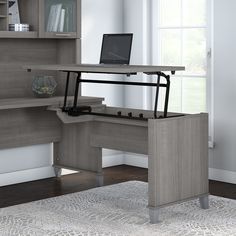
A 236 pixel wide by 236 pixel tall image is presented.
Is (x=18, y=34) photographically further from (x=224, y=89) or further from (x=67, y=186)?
(x=224, y=89)

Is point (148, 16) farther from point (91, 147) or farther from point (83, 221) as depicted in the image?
point (83, 221)

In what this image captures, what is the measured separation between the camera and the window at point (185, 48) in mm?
5961

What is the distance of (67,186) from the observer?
223 inches

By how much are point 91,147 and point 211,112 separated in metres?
1.16

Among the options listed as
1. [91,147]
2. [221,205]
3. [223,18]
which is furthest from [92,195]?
[223,18]

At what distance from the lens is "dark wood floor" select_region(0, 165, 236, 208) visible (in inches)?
207

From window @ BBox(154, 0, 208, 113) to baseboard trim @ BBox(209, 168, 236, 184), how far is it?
59cm

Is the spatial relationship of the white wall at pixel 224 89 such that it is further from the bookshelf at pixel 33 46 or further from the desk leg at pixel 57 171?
the desk leg at pixel 57 171

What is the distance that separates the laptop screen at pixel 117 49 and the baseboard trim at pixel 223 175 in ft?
5.41

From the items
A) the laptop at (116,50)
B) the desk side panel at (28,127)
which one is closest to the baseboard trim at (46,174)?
the desk side panel at (28,127)

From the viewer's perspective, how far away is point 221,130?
5.78 m

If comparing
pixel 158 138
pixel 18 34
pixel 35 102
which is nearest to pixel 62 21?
pixel 18 34

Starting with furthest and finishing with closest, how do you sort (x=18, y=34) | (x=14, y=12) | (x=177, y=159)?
(x=14, y=12) → (x=18, y=34) → (x=177, y=159)

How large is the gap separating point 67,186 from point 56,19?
1496 mm
